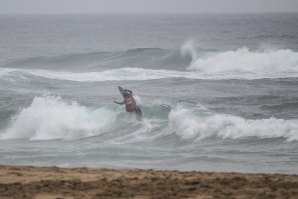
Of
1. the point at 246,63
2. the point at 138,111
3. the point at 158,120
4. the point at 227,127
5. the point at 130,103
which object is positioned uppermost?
the point at 246,63

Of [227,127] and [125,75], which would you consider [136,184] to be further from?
[125,75]

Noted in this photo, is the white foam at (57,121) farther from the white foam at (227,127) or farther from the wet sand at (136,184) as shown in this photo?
the wet sand at (136,184)

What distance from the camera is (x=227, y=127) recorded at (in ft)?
63.7

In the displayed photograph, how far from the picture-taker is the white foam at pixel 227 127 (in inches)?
730

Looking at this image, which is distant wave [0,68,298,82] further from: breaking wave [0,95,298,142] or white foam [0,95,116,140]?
breaking wave [0,95,298,142]

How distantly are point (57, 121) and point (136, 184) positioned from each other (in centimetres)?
1210

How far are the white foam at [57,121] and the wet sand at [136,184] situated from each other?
31.2ft

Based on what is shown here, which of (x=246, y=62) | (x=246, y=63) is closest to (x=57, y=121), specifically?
(x=246, y=63)

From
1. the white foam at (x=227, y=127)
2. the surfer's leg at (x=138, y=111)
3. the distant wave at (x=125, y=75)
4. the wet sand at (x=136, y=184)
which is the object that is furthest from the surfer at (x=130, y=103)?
the distant wave at (x=125, y=75)

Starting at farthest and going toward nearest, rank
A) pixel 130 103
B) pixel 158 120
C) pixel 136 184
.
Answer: pixel 130 103, pixel 158 120, pixel 136 184

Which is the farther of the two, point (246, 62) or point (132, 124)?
point (246, 62)

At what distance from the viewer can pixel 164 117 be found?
71.1 ft

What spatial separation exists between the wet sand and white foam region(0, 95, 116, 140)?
9502 millimetres

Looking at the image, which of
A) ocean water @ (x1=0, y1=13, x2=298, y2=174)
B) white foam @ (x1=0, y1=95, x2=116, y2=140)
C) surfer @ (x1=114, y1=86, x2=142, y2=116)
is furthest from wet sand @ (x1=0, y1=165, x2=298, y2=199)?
surfer @ (x1=114, y1=86, x2=142, y2=116)
